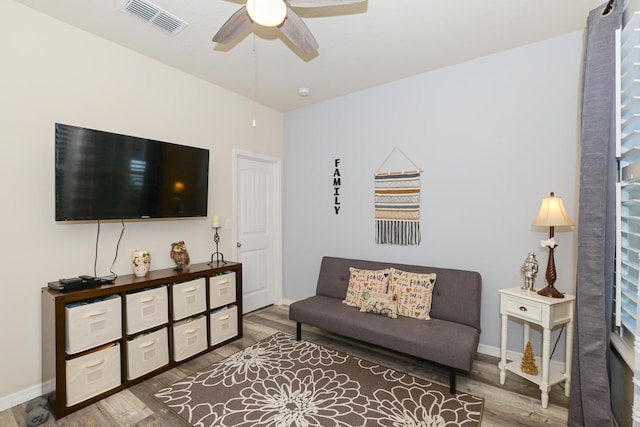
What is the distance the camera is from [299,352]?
9.52 ft

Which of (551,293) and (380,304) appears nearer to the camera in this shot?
(551,293)

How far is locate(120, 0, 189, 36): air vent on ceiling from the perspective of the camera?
7.02 ft

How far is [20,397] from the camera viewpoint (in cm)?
215

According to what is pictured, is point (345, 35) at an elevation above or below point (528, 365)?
above

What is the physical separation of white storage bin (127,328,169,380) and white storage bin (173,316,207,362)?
9 centimetres

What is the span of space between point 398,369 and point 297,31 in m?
2.71

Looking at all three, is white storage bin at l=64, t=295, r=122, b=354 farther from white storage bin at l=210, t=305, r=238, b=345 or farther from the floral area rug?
white storage bin at l=210, t=305, r=238, b=345

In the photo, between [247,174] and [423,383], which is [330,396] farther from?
[247,174]

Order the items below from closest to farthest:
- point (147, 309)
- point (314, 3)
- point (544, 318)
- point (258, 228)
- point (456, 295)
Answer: point (314, 3) → point (544, 318) → point (147, 309) → point (456, 295) → point (258, 228)

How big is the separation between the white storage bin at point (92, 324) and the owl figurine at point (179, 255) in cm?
67

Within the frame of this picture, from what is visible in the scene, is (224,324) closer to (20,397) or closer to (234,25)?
(20,397)

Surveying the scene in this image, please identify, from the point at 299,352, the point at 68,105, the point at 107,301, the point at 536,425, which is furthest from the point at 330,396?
the point at 68,105

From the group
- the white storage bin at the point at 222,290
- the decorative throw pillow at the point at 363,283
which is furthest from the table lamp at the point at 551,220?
the white storage bin at the point at 222,290

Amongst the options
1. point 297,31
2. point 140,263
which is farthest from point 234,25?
point 140,263
